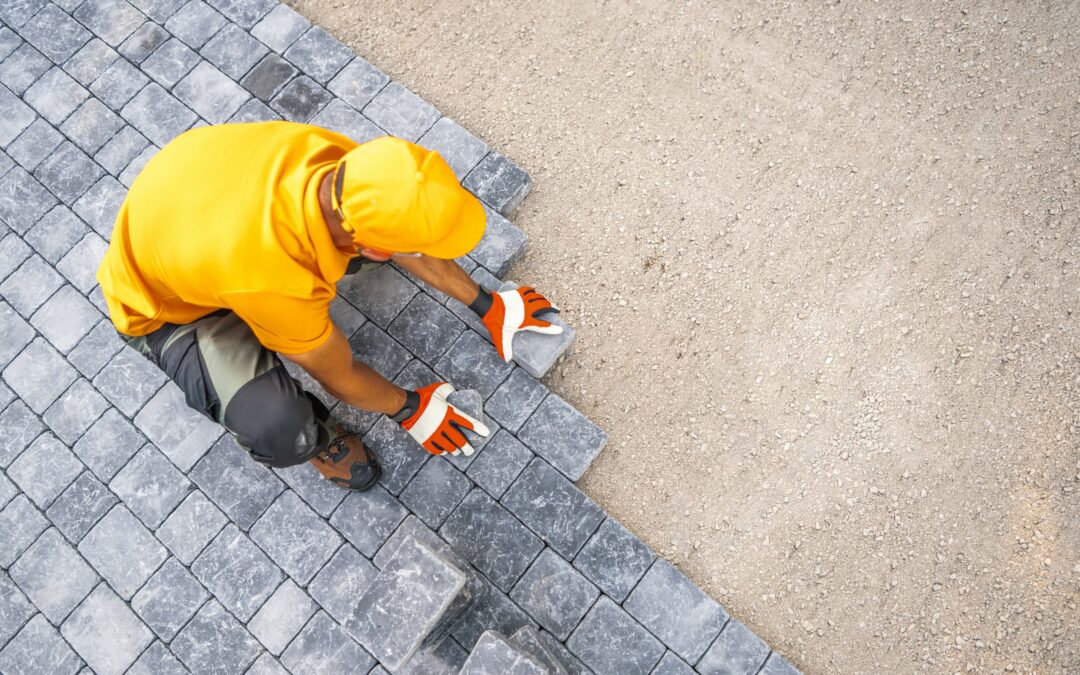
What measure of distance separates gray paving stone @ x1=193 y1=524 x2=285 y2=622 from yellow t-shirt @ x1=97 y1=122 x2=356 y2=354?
4.02ft

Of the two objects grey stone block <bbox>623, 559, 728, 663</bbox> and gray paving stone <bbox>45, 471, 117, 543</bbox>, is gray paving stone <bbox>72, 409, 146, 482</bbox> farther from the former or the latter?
grey stone block <bbox>623, 559, 728, 663</bbox>

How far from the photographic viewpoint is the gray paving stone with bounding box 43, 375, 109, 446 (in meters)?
4.08

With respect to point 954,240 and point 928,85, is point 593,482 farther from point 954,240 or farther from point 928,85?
point 928,85

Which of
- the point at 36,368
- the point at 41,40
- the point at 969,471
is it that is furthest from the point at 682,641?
the point at 41,40

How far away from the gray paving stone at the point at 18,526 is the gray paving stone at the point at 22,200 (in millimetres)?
1521

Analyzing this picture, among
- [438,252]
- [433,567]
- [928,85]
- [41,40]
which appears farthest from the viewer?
[41,40]

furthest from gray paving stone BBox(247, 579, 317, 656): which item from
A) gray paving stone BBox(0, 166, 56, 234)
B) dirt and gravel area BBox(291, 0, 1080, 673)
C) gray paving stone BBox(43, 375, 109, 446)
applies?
gray paving stone BBox(0, 166, 56, 234)

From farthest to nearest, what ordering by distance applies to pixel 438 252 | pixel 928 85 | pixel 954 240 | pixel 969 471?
1. pixel 928 85
2. pixel 954 240
3. pixel 969 471
4. pixel 438 252

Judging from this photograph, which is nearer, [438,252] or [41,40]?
[438,252]

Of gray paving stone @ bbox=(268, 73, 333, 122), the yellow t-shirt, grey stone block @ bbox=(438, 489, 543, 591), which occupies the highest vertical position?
the yellow t-shirt

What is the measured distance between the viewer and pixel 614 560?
368cm

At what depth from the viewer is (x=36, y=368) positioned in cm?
421

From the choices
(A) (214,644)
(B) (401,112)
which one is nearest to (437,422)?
(A) (214,644)

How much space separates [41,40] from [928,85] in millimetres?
5176
